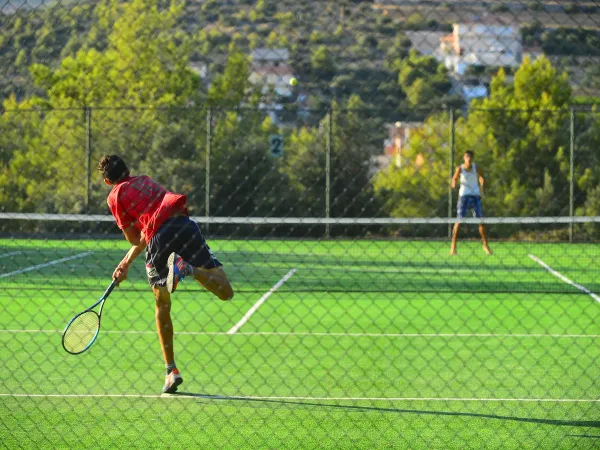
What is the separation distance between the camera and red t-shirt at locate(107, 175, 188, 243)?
22.1 feet

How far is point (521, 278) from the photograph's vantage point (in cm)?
1464

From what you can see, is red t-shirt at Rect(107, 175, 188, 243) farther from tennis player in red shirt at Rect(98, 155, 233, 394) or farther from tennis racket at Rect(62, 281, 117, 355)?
tennis racket at Rect(62, 281, 117, 355)

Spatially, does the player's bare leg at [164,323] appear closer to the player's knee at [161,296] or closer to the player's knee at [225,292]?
the player's knee at [161,296]

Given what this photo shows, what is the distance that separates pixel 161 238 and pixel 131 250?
0.21 meters

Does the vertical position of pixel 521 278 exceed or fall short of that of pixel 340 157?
it falls short

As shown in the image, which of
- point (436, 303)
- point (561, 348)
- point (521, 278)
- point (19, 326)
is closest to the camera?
point (561, 348)

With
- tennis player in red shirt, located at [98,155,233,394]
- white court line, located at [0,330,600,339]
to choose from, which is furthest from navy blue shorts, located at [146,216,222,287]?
white court line, located at [0,330,600,339]

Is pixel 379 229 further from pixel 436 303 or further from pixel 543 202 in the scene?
pixel 436 303

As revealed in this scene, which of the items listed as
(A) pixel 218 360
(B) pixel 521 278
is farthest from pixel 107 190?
(A) pixel 218 360

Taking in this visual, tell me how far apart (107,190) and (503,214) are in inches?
301

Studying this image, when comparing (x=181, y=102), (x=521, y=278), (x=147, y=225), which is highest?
(x=181, y=102)

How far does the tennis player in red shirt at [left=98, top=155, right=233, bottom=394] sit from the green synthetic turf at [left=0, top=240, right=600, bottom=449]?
64cm

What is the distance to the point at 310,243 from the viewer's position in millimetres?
20062

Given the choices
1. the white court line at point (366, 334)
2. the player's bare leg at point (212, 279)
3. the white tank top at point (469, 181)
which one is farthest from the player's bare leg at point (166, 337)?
the white tank top at point (469, 181)
